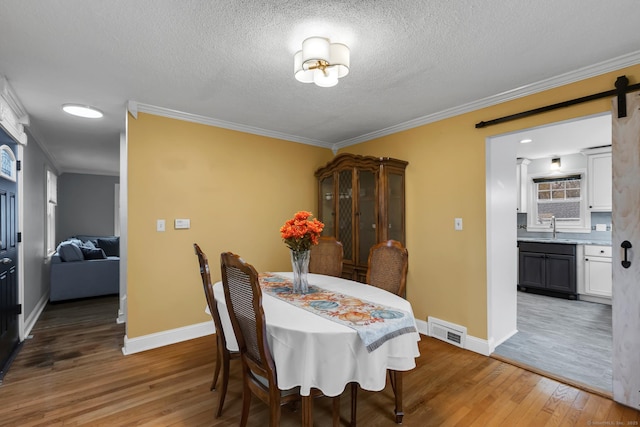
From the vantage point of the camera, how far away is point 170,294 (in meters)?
3.16

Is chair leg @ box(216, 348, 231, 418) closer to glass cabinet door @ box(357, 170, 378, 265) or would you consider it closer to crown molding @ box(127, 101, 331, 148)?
glass cabinet door @ box(357, 170, 378, 265)

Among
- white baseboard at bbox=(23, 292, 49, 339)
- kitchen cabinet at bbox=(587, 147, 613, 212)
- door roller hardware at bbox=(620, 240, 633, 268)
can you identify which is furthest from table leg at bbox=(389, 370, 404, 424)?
kitchen cabinet at bbox=(587, 147, 613, 212)

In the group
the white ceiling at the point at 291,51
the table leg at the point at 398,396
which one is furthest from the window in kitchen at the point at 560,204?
the table leg at the point at 398,396

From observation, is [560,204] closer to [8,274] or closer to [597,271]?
[597,271]

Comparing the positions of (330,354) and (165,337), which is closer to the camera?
(330,354)

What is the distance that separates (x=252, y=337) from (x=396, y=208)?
2439 mm

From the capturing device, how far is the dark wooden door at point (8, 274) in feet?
8.36

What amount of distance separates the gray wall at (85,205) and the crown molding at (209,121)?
5.38m

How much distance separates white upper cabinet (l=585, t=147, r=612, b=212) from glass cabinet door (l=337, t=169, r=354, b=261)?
3896mm

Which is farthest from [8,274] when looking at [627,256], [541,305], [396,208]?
[541,305]

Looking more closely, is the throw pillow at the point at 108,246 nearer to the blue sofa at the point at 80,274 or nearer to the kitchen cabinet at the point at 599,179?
the blue sofa at the point at 80,274

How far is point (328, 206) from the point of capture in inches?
163

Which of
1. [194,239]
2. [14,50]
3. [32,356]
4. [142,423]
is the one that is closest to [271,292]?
[142,423]

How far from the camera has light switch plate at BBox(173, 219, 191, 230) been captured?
3188 mm
